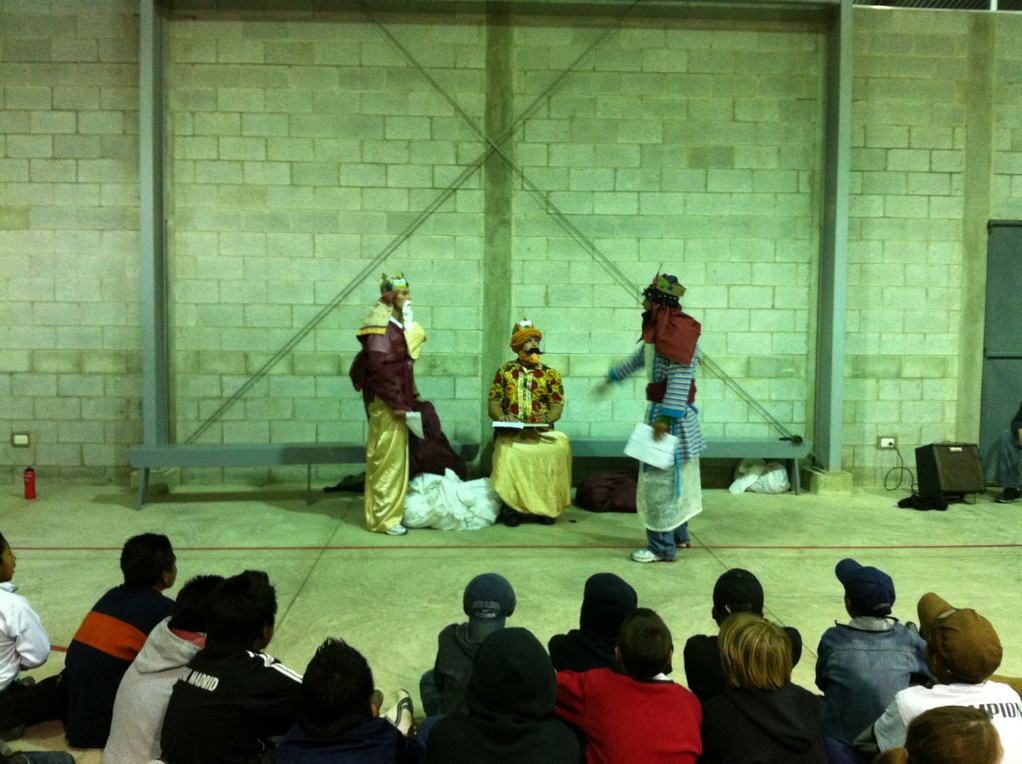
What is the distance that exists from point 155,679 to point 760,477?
5.73 metres

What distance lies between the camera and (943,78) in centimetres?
755

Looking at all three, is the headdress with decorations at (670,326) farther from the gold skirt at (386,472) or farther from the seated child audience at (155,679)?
the seated child audience at (155,679)

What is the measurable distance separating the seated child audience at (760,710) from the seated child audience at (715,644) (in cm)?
12

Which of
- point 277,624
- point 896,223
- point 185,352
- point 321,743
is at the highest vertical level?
point 896,223

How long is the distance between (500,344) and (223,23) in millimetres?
3350

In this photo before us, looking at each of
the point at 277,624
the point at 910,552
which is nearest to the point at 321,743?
the point at 277,624

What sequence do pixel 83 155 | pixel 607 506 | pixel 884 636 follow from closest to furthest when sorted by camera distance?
pixel 884 636 → pixel 607 506 → pixel 83 155

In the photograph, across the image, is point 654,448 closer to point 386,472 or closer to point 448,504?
point 448,504

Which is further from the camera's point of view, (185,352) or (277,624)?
(185,352)

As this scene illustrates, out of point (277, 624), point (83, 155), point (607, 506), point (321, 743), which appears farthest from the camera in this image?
point (83, 155)

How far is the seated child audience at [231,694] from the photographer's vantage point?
241cm

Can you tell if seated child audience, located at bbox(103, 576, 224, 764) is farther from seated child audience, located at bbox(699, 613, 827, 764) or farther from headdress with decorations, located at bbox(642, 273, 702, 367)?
headdress with decorations, located at bbox(642, 273, 702, 367)

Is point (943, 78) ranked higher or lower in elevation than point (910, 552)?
higher

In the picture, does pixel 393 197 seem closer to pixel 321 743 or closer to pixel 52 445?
pixel 52 445
